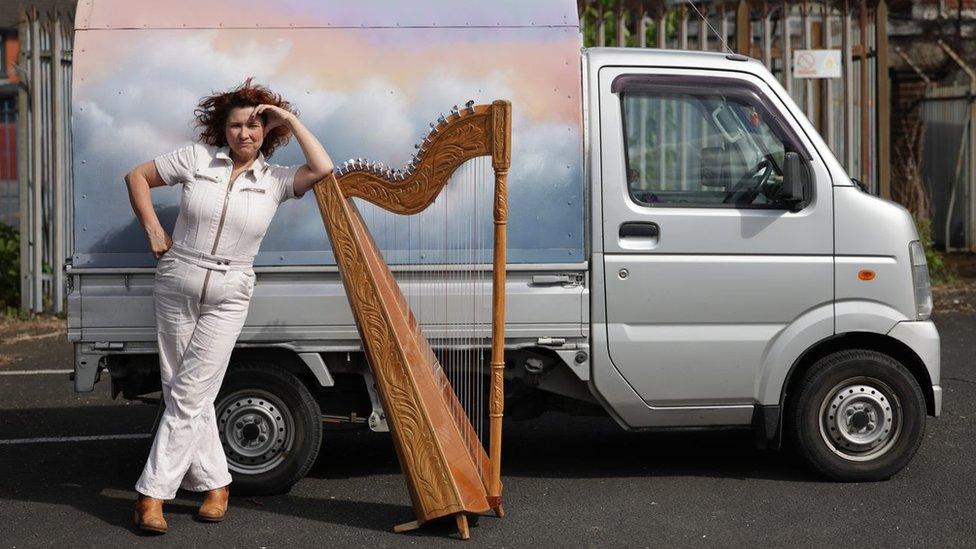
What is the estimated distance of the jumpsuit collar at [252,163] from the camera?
5824 mm

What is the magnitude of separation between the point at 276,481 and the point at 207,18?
223 centimetres


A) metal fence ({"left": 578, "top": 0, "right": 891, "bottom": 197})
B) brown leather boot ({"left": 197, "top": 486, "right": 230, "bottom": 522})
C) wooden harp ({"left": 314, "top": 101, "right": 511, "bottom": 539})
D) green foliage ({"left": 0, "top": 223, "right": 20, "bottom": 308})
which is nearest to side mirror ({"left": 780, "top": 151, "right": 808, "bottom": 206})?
wooden harp ({"left": 314, "top": 101, "right": 511, "bottom": 539})

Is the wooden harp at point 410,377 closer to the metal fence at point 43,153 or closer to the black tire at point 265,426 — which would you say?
the black tire at point 265,426

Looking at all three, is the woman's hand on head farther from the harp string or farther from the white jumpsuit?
the harp string

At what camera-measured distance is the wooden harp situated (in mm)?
5566

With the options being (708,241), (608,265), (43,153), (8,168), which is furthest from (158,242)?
(8,168)

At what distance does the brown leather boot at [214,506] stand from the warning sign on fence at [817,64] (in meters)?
7.97

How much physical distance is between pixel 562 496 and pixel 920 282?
2053mm

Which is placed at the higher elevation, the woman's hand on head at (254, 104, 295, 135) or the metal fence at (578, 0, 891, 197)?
the metal fence at (578, 0, 891, 197)

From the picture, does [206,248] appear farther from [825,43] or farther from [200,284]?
[825,43]

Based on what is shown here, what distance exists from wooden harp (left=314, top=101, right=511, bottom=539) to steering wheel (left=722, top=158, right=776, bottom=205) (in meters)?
1.44

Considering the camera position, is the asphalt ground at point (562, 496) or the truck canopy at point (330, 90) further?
the truck canopy at point (330, 90)

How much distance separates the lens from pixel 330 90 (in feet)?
20.2

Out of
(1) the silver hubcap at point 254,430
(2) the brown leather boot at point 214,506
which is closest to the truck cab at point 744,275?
(1) the silver hubcap at point 254,430
